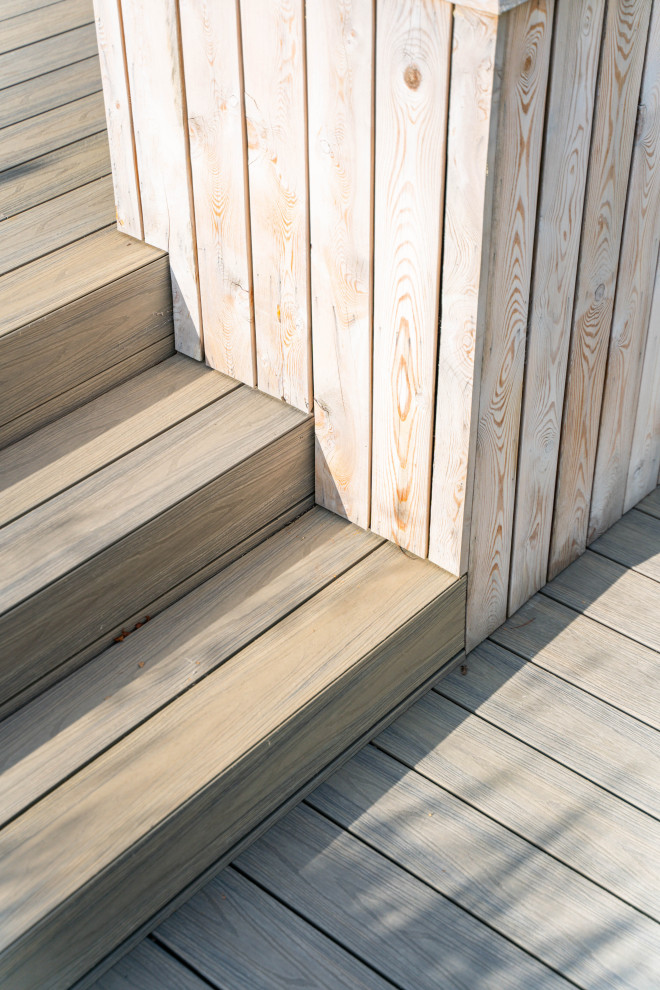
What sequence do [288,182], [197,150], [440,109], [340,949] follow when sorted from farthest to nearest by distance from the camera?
1. [197,150]
2. [288,182]
3. [340,949]
4. [440,109]

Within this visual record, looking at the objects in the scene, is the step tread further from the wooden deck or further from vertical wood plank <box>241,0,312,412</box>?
the wooden deck

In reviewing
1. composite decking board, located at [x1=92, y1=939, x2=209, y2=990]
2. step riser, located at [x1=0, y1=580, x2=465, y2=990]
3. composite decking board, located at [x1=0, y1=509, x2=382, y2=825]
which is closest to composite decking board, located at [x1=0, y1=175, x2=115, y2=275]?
composite decking board, located at [x1=0, y1=509, x2=382, y2=825]

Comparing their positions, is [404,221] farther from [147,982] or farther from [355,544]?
[147,982]

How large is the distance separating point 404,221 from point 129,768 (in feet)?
3.19

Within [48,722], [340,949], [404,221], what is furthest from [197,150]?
[340,949]

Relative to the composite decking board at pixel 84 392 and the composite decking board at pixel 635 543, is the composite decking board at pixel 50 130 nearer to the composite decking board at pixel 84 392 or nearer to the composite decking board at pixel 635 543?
the composite decking board at pixel 84 392

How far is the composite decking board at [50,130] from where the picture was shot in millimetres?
2635

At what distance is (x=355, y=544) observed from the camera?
2.16 meters

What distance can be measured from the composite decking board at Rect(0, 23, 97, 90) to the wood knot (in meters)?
1.63

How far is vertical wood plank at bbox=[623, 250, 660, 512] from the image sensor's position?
2.34 metres

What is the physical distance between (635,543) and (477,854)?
0.90 meters

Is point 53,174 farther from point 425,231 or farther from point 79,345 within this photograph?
point 425,231

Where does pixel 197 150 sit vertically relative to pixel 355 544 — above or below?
above

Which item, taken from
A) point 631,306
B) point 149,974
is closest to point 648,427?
point 631,306
